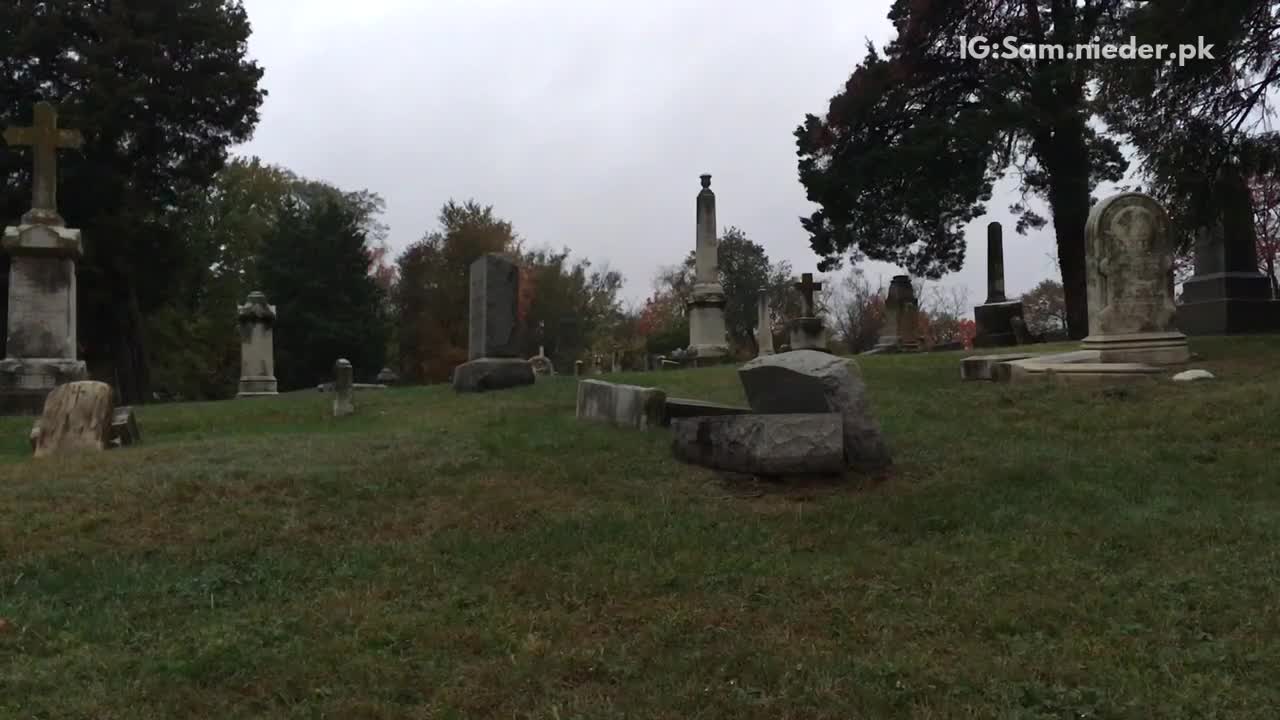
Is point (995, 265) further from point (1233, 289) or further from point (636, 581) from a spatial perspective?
point (636, 581)

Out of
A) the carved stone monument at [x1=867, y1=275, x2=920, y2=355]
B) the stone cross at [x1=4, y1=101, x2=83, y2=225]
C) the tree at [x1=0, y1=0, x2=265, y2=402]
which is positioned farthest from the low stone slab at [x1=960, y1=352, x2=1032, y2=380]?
the tree at [x1=0, y1=0, x2=265, y2=402]

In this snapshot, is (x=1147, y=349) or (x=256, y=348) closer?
(x=1147, y=349)

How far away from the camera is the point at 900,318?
23078 mm

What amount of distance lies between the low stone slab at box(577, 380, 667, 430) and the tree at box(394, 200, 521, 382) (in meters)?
30.0

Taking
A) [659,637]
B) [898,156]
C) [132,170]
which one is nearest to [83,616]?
[659,637]

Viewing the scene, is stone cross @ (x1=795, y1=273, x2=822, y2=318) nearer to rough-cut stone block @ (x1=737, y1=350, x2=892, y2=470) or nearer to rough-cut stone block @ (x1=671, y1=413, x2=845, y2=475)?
rough-cut stone block @ (x1=737, y1=350, x2=892, y2=470)

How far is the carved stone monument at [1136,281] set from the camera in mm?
10891

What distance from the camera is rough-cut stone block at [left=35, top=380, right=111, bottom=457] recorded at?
753 cm

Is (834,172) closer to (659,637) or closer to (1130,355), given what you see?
(1130,355)

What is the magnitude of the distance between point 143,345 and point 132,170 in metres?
4.86

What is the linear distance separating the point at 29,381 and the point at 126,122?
44.9 ft

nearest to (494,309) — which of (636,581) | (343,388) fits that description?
(343,388)

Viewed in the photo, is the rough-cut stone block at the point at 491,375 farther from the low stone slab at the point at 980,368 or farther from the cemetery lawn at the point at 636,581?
the low stone slab at the point at 980,368

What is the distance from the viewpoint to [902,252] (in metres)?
23.7
